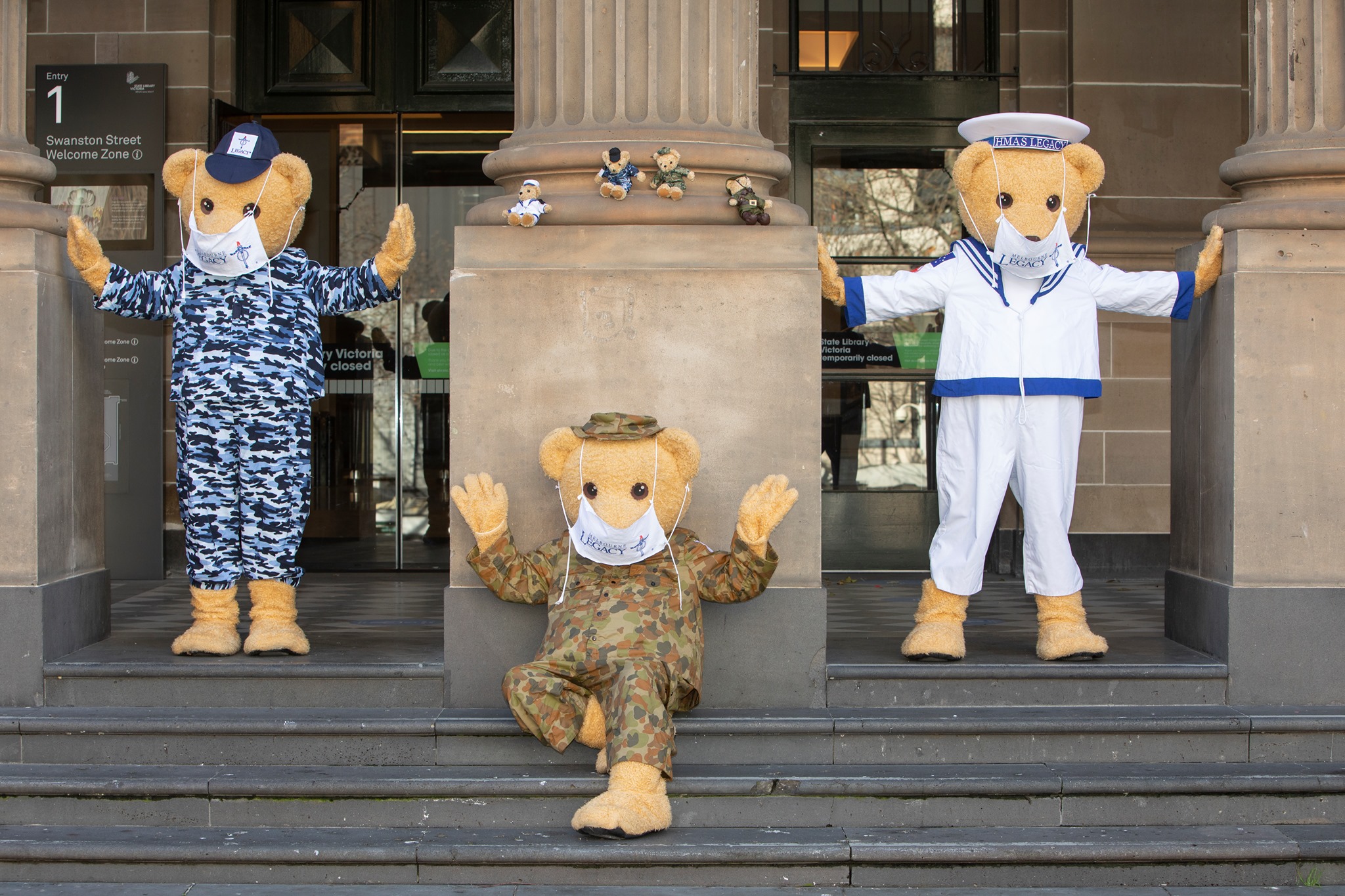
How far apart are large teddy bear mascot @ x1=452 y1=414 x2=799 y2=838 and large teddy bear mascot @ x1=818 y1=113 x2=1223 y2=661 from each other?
40.6 inches

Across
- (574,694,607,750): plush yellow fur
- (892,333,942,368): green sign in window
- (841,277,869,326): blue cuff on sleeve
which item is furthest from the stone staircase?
(892,333,942,368): green sign in window

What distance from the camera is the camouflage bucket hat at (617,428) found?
5.48 meters

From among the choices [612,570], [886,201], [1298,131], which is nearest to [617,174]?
[612,570]

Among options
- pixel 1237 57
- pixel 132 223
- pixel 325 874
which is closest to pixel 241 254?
pixel 325 874

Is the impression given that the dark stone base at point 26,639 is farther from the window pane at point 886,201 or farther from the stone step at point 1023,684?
the window pane at point 886,201

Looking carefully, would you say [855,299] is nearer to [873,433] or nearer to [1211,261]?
[1211,261]

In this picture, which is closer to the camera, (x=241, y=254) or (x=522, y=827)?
(x=522, y=827)

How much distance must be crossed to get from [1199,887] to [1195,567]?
176 cm

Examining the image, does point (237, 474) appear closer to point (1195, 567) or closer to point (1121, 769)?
point (1121, 769)

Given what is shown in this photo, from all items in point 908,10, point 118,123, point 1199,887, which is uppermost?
point 908,10

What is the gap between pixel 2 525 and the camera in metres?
5.96

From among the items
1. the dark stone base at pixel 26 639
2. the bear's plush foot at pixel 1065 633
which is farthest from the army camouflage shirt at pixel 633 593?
the dark stone base at pixel 26 639

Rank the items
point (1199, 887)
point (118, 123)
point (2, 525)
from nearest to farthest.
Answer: point (1199, 887) < point (2, 525) < point (118, 123)

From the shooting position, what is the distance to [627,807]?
4.96 meters
